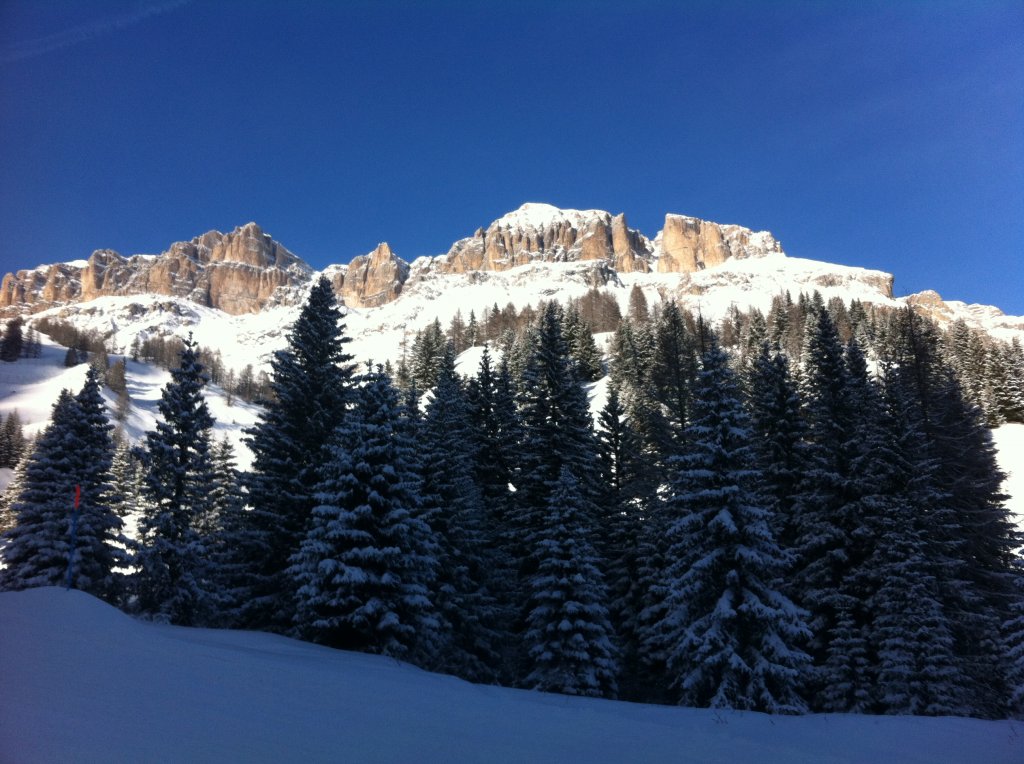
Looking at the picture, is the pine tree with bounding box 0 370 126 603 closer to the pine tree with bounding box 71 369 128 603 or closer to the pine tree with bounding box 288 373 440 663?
the pine tree with bounding box 71 369 128 603

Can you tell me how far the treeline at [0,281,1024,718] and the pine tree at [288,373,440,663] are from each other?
0.32 feet

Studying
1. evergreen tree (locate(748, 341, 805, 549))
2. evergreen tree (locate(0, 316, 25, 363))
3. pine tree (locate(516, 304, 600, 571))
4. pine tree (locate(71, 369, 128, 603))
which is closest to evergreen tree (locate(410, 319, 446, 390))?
pine tree (locate(516, 304, 600, 571))

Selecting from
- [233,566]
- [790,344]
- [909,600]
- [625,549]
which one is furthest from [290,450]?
[790,344]

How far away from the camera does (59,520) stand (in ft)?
79.7

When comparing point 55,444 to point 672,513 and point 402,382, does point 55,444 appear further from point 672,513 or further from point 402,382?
point 402,382

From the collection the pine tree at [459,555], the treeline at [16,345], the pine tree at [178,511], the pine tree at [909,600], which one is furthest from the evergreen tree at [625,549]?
the treeline at [16,345]

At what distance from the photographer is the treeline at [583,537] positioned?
17.1m

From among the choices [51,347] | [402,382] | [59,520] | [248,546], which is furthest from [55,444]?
[51,347]

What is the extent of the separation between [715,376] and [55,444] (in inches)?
1123

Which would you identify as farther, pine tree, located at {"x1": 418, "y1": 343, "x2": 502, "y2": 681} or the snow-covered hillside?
the snow-covered hillside

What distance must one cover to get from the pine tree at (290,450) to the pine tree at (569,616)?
8.65 metres

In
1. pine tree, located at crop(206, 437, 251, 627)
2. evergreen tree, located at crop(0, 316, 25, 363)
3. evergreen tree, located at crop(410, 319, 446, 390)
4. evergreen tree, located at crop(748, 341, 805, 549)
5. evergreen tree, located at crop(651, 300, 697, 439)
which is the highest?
evergreen tree, located at crop(0, 316, 25, 363)

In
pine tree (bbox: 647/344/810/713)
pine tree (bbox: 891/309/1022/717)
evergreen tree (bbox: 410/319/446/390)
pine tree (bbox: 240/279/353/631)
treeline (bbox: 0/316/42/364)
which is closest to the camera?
pine tree (bbox: 647/344/810/713)

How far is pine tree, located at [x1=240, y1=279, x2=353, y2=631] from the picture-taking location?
1976 centimetres
